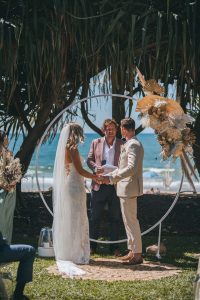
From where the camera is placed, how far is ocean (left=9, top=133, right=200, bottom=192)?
961 inches

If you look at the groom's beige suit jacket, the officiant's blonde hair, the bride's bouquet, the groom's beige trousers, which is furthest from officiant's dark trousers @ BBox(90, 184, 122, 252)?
the bride's bouquet

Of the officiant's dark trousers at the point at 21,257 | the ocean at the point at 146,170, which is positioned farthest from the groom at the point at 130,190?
the officiant's dark trousers at the point at 21,257

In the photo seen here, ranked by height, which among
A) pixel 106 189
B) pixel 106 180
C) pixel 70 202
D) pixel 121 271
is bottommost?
pixel 121 271

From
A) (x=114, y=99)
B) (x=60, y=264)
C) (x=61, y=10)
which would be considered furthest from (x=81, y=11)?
(x=60, y=264)

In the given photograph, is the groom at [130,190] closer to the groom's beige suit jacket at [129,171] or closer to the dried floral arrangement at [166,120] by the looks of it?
the groom's beige suit jacket at [129,171]

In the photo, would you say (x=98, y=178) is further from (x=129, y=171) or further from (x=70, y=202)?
(x=129, y=171)

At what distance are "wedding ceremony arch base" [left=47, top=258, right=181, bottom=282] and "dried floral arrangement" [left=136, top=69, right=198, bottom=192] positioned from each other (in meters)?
1.58

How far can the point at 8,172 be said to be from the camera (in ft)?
20.4

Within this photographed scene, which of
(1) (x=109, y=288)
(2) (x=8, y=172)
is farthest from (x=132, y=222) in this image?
(2) (x=8, y=172)

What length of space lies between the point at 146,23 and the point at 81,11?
1043mm

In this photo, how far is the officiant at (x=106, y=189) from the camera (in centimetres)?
922

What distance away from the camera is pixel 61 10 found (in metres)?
9.84

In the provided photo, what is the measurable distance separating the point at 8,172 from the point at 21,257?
843 mm

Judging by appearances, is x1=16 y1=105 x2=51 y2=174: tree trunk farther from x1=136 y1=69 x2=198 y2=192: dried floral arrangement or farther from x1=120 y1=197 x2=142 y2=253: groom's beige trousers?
x1=136 y1=69 x2=198 y2=192: dried floral arrangement
